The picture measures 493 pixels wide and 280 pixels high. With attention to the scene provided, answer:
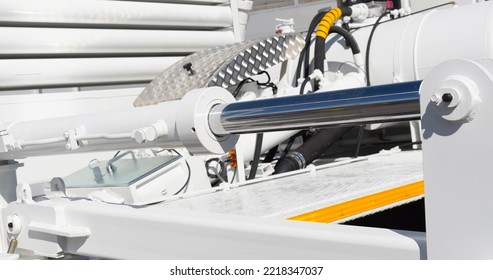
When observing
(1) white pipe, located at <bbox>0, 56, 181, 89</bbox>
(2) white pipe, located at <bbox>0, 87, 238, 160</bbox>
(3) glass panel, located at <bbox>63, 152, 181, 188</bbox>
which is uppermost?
(1) white pipe, located at <bbox>0, 56, 181, 89</bbox>

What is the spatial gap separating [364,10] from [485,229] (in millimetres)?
3556

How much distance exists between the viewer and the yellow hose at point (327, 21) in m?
3.87

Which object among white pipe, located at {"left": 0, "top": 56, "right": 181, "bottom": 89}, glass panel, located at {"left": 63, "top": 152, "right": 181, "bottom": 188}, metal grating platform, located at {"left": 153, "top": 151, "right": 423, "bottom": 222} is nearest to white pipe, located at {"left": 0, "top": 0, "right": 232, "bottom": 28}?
white pipe, located at {"left": 0, "top": 56, "right": 181, "bottom": 89}

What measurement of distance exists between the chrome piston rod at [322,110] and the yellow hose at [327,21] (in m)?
2.70

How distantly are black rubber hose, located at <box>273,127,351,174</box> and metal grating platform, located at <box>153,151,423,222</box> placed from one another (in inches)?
16.1

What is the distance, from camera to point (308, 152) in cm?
338

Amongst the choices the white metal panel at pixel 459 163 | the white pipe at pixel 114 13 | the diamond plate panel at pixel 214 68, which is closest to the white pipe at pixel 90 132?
the white metal panel at pixel 459 163

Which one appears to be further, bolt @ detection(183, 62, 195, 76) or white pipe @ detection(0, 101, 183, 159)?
bolt @ detection(183, 62, 195, 76)

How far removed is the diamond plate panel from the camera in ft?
10.8

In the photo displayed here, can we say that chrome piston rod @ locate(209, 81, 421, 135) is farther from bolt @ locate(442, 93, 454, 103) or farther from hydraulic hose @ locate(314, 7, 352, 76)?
hydraulic hose @ locate(314, 7, 352, 76)

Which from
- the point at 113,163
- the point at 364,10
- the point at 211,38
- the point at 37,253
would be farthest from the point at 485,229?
the point at 364,10

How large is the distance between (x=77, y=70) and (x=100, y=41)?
Result: 182mm

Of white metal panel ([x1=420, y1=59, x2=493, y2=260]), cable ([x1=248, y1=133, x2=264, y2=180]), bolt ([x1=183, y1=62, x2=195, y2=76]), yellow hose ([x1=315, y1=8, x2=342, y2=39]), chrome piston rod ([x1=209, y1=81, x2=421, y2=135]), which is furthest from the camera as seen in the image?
yellow hose ([x1=315, y1=8, x2=342, y2=39])

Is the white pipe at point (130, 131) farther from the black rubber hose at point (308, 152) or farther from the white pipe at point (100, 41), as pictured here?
the black rubber hose at point (308, 152)
